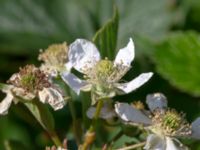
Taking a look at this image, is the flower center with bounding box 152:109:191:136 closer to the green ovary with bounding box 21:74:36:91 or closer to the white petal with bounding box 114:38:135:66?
the white petal with bounding box 114:38:135:66

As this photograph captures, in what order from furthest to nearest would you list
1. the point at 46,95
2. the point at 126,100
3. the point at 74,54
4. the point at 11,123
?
the point at 11,123 < the point at 126,100 < the point at 74,54 < the point at 46,95

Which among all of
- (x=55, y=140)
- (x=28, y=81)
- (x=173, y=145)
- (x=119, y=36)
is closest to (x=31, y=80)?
(x=28, y=81)

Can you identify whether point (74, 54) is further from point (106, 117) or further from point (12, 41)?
point (12, 41)

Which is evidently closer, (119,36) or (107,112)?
(107,112)

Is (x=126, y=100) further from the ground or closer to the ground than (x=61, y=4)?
closer to the ground

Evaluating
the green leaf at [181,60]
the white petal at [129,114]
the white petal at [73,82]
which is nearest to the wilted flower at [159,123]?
the white petal at [129,114]

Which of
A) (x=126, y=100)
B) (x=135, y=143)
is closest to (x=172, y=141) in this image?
(x=135, y=143)

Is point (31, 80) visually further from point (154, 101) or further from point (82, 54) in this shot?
point (154, 101)
